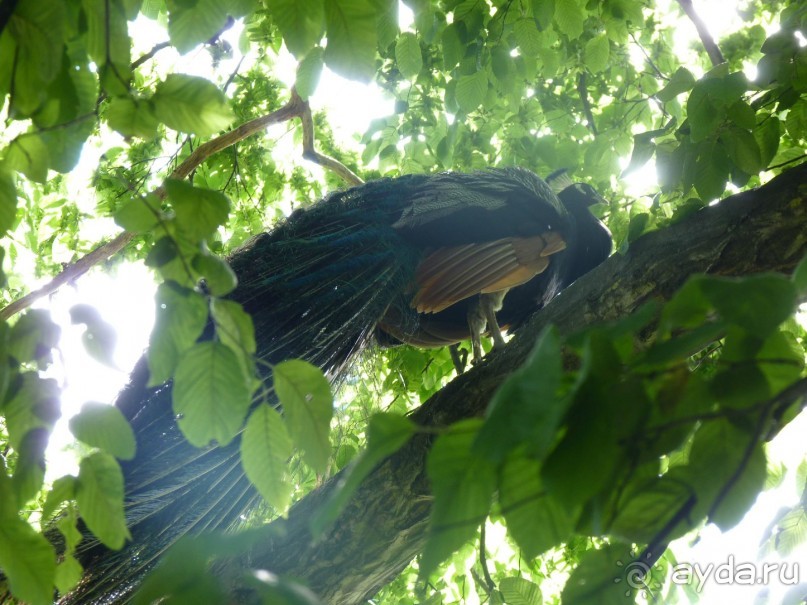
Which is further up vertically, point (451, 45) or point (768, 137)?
point (451, 45)

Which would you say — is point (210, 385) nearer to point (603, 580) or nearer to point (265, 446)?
point (265, 446)

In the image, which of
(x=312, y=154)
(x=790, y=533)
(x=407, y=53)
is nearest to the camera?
(x=790, y=533)

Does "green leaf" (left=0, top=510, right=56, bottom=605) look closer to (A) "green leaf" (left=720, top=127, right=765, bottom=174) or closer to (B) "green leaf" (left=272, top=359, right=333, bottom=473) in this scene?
(B) "green leaf" (left=272, top=359, right=333, bottom=473)

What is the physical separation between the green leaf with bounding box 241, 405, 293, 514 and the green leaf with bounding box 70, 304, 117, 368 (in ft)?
0.58

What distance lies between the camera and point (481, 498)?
68cm

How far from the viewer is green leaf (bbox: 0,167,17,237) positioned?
969 mm

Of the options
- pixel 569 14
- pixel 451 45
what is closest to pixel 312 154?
pixel 451 45

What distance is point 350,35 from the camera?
1.04 metres

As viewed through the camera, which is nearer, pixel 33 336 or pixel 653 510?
pixel 653 510

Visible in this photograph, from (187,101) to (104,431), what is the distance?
15.9 inches

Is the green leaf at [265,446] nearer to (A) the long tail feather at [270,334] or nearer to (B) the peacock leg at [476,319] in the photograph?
(A) the long tail feather at [270,334]

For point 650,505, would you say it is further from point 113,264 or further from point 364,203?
point 113,264

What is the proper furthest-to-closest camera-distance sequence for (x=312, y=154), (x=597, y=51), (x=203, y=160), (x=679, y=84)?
1. (x=312, y=154)
2. (x=203, y=160)
3. (x=597, y=51)
4. (x=679, y=84)

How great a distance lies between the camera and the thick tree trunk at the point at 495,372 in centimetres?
173
